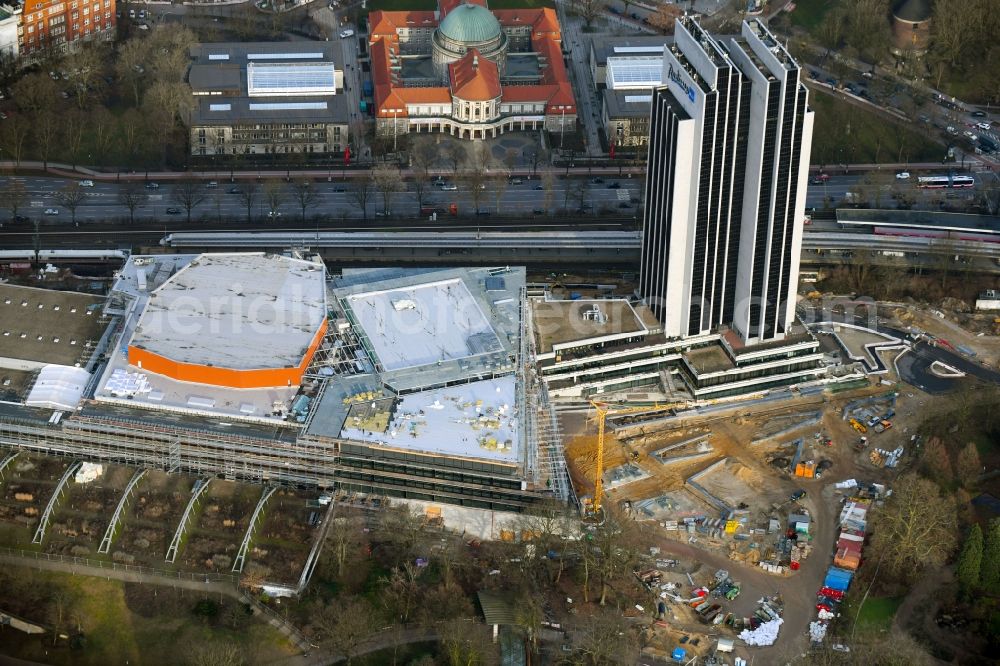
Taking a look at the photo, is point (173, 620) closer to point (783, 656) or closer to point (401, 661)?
point (401, 661)

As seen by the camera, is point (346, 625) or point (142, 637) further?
point (142, 637)

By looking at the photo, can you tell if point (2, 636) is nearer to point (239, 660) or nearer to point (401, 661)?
point (239, 660)

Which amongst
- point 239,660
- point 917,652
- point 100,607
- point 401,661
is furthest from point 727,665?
point 100,607

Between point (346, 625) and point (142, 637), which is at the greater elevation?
point (346, 625)

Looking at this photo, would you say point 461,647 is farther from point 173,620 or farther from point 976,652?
point 976,652

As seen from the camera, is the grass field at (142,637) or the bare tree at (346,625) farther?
the grass field at (142,637)

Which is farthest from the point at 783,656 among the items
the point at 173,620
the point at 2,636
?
the point at 2,636

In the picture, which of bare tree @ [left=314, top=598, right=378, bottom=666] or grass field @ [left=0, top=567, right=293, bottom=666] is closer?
bare tree @ [left=314, top=598, right=378, bottom=666]
